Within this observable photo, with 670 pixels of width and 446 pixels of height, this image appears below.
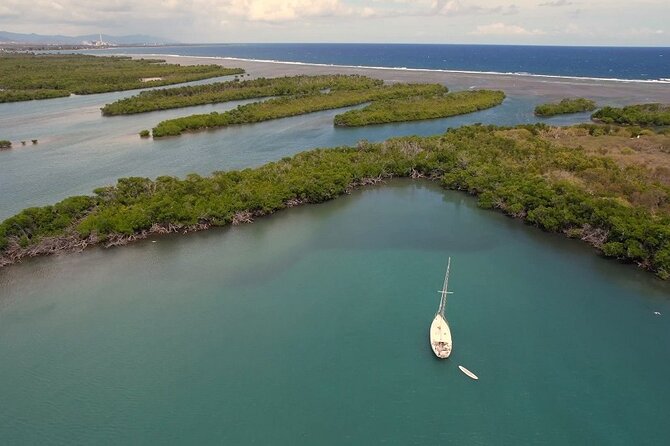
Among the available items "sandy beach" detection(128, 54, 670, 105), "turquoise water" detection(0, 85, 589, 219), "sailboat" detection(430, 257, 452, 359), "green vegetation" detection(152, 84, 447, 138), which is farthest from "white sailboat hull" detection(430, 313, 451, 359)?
"sandy beach" detection(128, 54, 670, 105)

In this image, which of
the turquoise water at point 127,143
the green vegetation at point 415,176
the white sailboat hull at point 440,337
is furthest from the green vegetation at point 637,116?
the white sailboat hull at point 440,337

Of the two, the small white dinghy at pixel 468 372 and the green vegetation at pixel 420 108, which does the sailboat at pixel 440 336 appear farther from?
the green vegetation at pixel 420 108

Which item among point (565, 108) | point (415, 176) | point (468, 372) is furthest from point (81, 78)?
point (468, 372)

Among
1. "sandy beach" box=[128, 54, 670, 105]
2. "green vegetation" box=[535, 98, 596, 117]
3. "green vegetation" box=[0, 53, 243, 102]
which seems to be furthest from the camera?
"green vegetation" box=[0, 53, 243, 102]

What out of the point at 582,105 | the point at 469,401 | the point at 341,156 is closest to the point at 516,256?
the point at 469,401

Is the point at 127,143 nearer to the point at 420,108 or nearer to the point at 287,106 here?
the point at 287,106

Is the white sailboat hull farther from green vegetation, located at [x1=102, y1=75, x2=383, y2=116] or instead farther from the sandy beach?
the sandy beach
